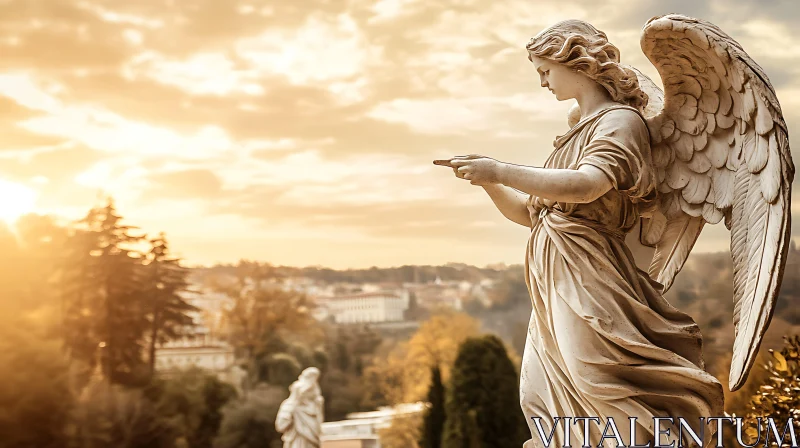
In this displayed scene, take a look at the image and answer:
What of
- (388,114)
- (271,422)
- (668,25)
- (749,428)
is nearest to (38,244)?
(271,422)

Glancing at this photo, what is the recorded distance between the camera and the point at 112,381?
13.3 meters

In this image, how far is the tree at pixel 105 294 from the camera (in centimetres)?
1330

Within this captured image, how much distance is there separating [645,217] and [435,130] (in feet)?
37.4

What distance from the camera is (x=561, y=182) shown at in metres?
2.23

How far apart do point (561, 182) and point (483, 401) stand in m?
9.31

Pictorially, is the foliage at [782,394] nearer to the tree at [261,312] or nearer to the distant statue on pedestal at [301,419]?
the distant statue on pedestal at [301,419]

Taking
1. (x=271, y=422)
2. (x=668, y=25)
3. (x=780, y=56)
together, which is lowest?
(x=271, y=422)

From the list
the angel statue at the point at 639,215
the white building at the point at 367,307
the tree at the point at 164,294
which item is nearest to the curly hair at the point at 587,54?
the angel statue at the point at 639,215

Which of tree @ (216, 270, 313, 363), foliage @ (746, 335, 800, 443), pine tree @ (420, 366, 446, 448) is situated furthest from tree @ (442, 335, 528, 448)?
foliage @ (746, 335, 800, 443)

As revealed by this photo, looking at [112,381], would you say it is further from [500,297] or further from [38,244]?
[500,297]

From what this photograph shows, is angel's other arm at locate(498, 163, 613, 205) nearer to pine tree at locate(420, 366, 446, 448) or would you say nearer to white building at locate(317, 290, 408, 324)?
pine tree at locate(420, 366, 446, 448)

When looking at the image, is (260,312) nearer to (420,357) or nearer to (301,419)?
(420,357)

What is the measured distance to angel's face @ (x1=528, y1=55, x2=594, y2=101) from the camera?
2.46 m

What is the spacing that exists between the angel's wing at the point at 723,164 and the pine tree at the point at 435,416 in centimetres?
913
